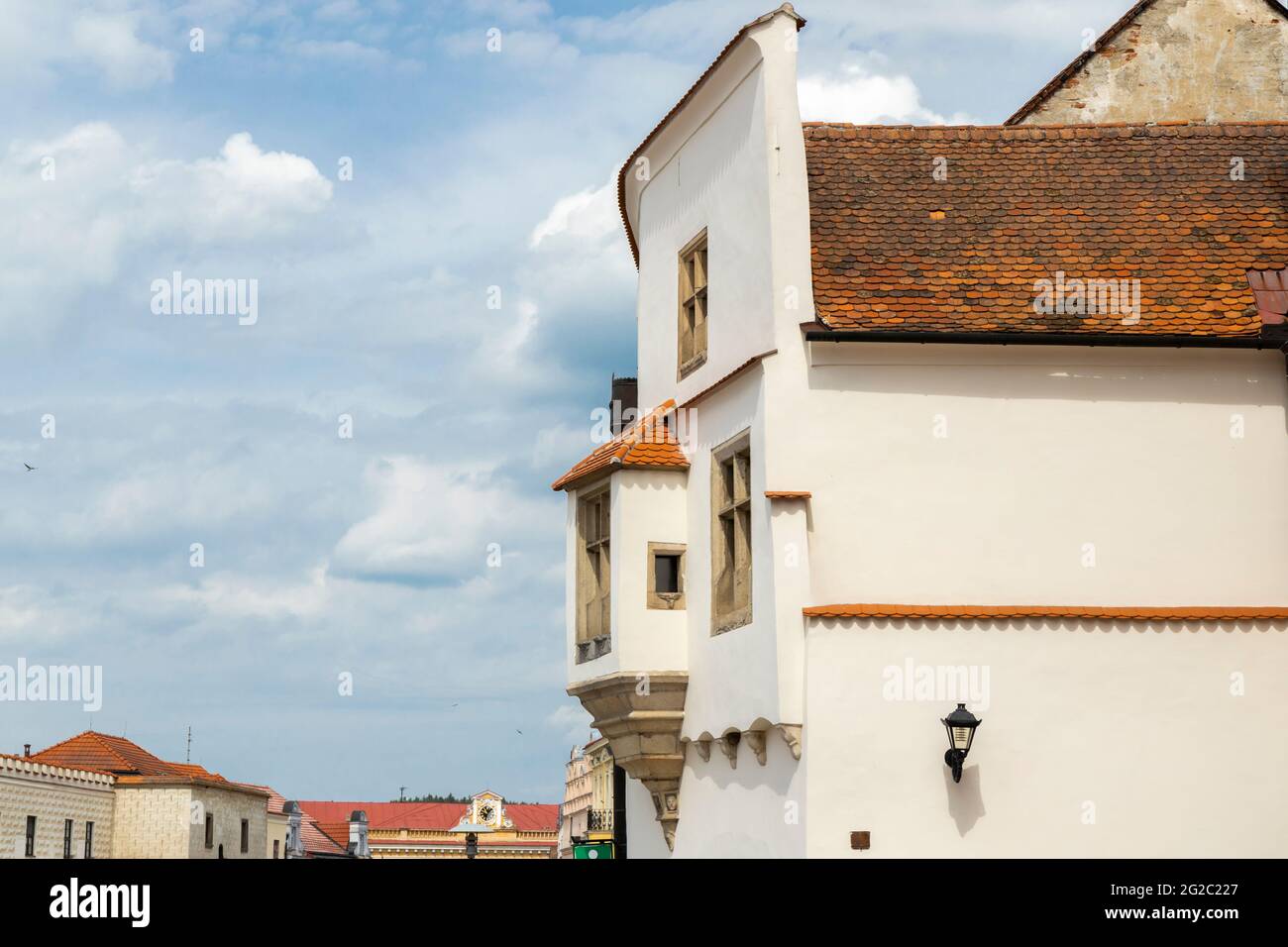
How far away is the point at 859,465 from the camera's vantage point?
67.8 feet

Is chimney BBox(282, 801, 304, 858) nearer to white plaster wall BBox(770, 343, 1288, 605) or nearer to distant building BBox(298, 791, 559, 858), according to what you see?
distant building BBox(298, 791, 559, 858)

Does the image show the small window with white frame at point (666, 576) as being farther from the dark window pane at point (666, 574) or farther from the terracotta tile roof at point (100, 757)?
the terracotta tile roof at point (100, 757)

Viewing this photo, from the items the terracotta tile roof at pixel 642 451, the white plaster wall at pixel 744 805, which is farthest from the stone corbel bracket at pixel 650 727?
the terracotta tile roof at pixel 642 451

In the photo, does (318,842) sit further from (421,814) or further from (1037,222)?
(1037,222)

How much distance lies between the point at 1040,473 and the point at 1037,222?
135 inches

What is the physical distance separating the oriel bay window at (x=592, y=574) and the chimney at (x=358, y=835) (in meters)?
97.0

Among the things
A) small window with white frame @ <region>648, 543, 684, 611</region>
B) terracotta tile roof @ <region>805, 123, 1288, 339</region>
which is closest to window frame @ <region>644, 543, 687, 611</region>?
small window with white frame @ <region>648, 543, 684, 611</region>

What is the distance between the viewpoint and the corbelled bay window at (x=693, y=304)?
2356 centimetres

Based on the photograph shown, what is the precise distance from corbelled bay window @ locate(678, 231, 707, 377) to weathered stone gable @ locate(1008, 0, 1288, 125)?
689cm

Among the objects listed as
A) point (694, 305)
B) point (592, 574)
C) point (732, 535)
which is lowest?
point (592, 574)

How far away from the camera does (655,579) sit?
2303 cm

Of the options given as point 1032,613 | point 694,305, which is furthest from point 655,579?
point 1032,613
